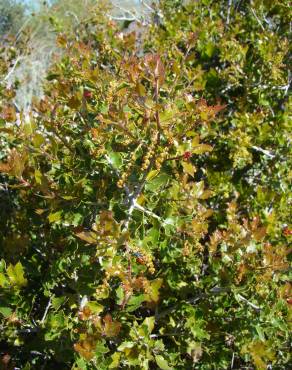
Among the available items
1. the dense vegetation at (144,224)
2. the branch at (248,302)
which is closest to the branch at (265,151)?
the dense vegetation at (144,224)

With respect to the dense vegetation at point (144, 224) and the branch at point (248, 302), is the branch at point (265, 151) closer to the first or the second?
the dense vegetation at point (144, 224)

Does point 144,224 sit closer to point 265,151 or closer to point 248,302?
point 248,302

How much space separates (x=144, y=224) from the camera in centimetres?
191

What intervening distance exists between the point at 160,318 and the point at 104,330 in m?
0.70

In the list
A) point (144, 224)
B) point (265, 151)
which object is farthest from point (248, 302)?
point (265, 151)

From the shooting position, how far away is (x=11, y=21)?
36.1 ft

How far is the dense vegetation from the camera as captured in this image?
170 centimetres

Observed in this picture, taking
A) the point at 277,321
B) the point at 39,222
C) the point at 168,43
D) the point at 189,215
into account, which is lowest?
the point at 277,321

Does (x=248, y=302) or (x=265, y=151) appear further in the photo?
(x=265, y=151)

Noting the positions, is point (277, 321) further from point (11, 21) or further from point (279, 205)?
point (11, 21)

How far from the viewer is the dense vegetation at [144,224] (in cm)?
170

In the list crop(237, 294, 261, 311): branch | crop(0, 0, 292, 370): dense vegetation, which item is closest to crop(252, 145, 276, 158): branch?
crop(0, 0, 292, 370): dense vegetation

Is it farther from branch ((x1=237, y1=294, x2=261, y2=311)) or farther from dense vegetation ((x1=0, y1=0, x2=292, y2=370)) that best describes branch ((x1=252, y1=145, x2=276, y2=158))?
branch ((x1=237, y1=294, x2=261, y2=311))

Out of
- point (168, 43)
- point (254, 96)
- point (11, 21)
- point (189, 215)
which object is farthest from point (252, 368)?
point (11, 21)
